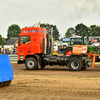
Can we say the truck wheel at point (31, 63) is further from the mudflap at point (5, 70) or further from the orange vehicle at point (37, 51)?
the mudflap at point (5, 70)

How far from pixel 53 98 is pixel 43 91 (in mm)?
1064

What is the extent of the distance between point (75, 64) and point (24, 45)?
3.97m

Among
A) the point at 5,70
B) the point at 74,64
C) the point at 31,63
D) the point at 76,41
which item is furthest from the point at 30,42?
the point at 5,70

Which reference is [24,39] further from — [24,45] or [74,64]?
[74,64]

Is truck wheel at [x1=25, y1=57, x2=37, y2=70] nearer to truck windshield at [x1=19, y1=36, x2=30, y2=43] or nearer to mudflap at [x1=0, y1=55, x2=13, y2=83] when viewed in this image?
truck windshield at [x1=19, y1=36, x2=30, y2=43]

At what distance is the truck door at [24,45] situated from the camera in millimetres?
16219

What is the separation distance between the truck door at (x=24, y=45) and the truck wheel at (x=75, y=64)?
3.29m

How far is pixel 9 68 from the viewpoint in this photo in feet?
28.1

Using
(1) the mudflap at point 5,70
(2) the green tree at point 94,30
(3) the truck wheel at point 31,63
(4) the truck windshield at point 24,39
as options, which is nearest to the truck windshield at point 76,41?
(3) the truck wheel at point 31,63

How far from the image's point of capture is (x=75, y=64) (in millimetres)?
15234

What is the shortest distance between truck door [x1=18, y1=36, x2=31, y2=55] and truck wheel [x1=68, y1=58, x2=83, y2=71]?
3.29 m

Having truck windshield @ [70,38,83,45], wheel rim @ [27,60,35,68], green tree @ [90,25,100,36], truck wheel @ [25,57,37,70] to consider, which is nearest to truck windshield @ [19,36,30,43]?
truck wheel @ [25,57,37,70]

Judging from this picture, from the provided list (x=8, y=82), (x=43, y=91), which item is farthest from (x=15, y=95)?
(x=8, y=82)

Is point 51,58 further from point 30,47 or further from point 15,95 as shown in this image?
point 15,95
